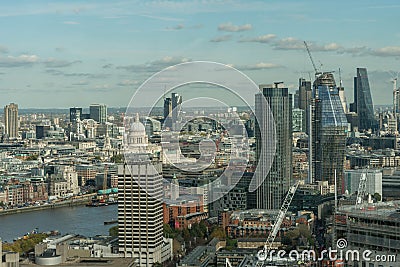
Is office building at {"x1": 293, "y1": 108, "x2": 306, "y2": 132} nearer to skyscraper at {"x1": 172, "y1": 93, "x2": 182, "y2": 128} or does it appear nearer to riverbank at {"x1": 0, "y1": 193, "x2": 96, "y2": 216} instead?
riverbank at {"x1": 0, "y1": 193, "x2": 96, "y2": 216}

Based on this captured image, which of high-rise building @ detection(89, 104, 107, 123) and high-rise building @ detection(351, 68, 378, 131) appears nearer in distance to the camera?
high-rise building @ detection(351, 68, 378, 131)

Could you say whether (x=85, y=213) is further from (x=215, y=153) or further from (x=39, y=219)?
(x=215, y=153)

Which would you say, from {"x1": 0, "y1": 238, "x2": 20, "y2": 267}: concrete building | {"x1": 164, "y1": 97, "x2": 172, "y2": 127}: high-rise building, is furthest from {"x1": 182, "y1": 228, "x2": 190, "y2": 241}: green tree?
{"x1": 0, "y1": 238, "x2": 20, "y2": 267}: concrete building

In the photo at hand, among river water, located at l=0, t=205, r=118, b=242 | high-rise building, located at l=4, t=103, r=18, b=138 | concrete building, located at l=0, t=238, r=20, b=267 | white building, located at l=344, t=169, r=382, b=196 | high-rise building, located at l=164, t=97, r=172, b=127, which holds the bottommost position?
river water, located at l=0, t=205, r=118, b=242

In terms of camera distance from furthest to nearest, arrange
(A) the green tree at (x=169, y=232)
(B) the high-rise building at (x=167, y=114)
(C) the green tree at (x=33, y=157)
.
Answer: (C) the green tree at (x=33, y=157)
(A) the green tree at (x=169, y=232)
(B) the high-rise building at (x=167, y=114)

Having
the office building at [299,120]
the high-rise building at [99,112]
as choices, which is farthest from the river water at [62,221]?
the high-rise building at [99,112]

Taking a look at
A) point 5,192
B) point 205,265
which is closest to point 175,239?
point 205,265

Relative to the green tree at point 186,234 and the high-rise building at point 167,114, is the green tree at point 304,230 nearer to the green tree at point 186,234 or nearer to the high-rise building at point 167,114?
the green tree at point 186,234
